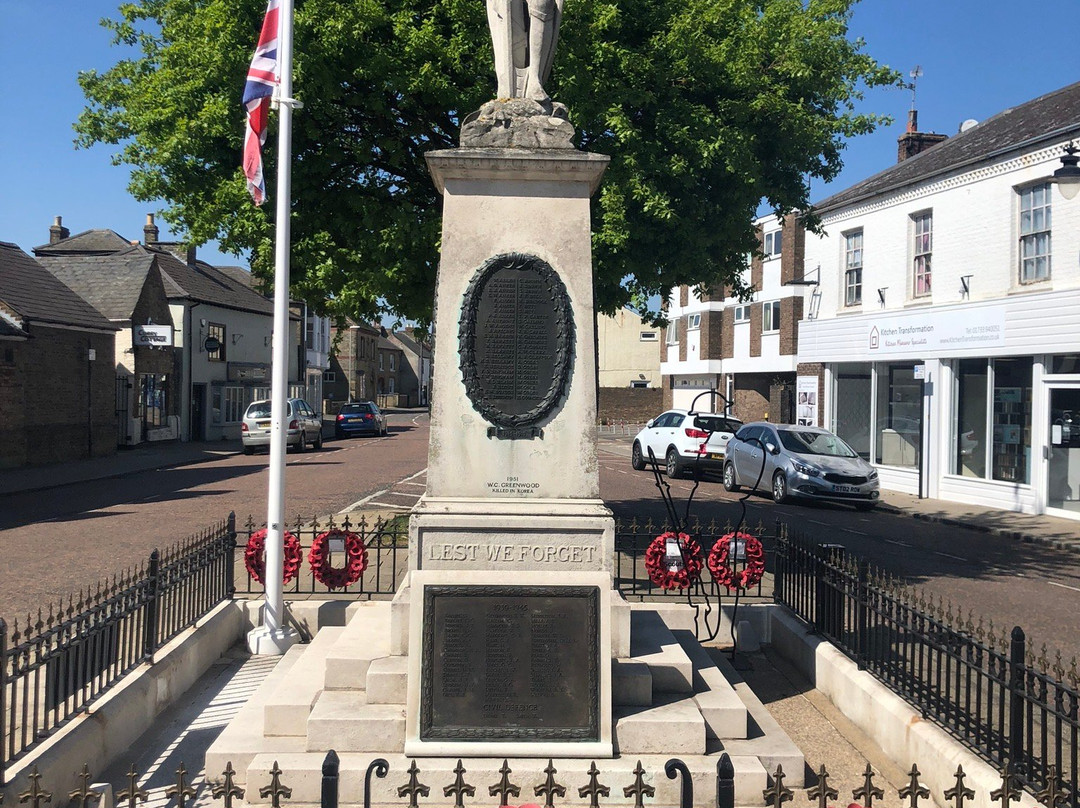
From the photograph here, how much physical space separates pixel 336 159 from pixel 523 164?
21.9ft

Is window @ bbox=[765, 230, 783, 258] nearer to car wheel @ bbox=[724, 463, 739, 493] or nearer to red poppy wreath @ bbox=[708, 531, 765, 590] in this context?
car wheel @ bbox=[724, 463, 739, 493]

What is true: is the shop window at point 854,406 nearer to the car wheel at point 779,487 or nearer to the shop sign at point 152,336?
the car wheel at point 779,487

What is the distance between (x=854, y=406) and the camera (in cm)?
2566

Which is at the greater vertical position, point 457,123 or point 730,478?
point 457,123

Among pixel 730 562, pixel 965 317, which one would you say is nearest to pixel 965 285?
pixel 965 317

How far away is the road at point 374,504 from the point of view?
10.9 metres

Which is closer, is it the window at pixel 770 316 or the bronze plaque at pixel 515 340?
the bronze plaque at pixel 515 340

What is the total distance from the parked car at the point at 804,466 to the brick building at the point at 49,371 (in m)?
19.7

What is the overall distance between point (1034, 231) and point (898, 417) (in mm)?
6028

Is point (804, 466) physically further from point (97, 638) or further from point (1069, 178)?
point (97, 638)

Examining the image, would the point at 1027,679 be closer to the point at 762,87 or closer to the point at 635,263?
the point at 635,263

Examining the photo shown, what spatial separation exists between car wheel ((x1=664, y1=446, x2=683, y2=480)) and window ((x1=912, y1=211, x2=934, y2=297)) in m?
7.36

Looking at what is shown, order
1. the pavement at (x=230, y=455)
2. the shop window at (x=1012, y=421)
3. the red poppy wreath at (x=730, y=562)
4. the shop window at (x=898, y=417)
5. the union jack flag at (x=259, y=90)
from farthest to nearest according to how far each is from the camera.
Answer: the shop window at (x=898, y=417) → the shop window at (x=1012, y=421) → the pavement at (x=230, y=455) → the union jack flag at (x=259, y=90) → the red poppy wreath at (x=730, y=562)

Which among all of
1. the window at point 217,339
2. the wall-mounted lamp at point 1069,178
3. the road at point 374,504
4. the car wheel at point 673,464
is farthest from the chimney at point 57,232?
the wall-mounted lamp at point 1069,178
